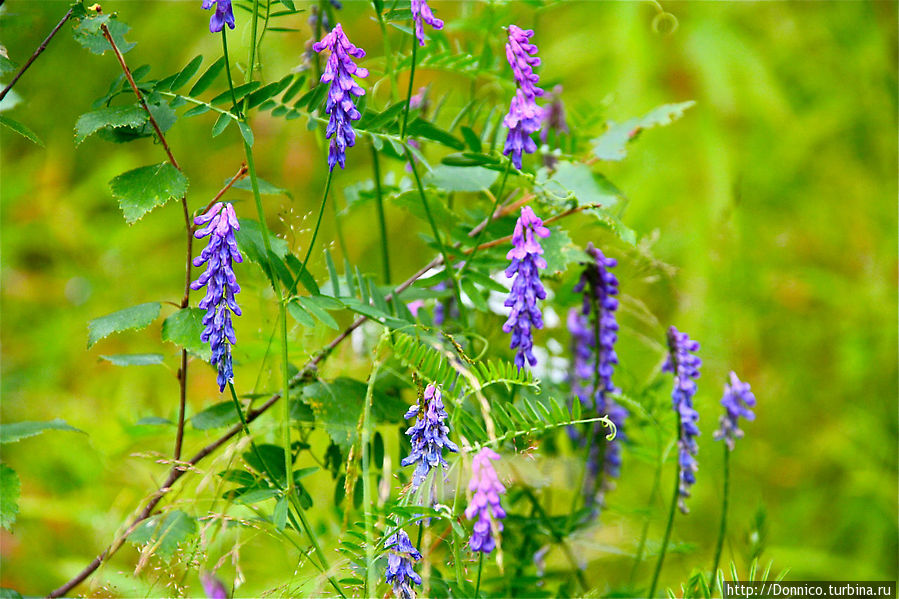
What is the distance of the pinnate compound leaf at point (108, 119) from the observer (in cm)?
65

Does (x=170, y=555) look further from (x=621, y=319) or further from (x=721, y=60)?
(x=721, y=60)

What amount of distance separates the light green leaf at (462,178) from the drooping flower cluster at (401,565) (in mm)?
397

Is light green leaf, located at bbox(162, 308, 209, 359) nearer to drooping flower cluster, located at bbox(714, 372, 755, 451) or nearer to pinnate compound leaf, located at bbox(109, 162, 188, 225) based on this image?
pinnate compound leaf, located at bbox(109, 162, 188, 225)

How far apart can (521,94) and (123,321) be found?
1.30 ft

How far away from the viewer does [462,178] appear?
91 cm

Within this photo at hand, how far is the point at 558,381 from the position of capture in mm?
1048

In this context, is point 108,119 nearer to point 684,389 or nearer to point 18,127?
point 18,127

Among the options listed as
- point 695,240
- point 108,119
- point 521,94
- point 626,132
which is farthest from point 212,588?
point 695,240

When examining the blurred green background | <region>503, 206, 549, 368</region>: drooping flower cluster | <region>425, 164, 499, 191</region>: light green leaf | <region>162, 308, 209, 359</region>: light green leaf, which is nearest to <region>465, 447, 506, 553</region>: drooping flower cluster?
<region>503, 206, 549, 368</region>: drooping flower cluster

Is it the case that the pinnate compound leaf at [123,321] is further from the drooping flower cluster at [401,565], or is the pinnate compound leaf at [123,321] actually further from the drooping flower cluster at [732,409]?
the drooping flower cluster at [732,409]

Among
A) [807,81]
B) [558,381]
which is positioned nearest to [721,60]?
[807,81]

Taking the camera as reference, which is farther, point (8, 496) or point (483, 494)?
point (8, 496)

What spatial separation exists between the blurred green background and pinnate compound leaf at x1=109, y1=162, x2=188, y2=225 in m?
1.14

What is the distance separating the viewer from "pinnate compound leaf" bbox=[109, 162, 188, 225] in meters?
0.67
